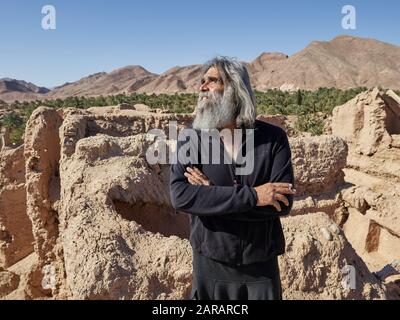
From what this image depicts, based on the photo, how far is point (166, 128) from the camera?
334 inches

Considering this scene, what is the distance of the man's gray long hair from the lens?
220cm

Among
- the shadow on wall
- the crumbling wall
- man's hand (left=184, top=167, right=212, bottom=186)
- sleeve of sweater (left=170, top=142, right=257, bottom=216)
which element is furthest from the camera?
the crumbling wall

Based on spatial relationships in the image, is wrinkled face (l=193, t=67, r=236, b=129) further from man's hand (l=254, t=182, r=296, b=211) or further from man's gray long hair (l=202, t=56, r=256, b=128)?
man's hand (l=254, t=182, r=296, b=211)

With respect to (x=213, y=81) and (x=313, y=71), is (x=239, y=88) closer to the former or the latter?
(x=213, y=81)

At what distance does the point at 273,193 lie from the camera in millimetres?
2059

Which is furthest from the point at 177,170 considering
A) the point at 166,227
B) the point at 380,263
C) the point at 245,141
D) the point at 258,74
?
the point at 258,74

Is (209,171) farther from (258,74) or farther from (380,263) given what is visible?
(258,74)

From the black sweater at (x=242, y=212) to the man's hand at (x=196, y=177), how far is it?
34 millimetres

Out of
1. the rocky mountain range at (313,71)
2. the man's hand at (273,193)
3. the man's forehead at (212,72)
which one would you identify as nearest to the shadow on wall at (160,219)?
the man's forehead at (212,72)

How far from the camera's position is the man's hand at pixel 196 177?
2.15 metres

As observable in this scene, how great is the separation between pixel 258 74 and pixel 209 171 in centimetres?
8156

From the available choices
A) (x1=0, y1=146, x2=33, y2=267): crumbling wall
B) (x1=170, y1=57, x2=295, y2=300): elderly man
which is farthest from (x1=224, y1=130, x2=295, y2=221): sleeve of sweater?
(x1=0, y1=146, x2=33, y2=267): crumbling wall

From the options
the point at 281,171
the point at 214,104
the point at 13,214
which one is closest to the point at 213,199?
the point at 281,171

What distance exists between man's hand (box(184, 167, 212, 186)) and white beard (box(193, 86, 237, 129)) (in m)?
0.25
